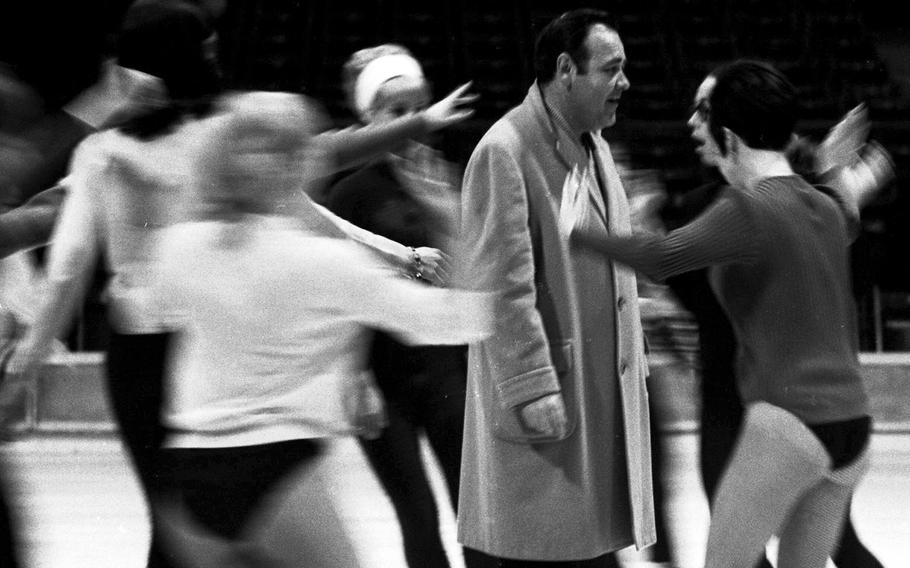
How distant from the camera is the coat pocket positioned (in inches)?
113

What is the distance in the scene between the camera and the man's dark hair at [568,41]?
3.00 metres

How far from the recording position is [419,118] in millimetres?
3400

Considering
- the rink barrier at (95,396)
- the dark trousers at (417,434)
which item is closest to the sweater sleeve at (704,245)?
the dark trousers at (417,434)

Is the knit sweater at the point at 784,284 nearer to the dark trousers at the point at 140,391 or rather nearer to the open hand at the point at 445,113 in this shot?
the open hand at the point at 445,113

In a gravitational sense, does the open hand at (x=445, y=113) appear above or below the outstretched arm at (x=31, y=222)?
above

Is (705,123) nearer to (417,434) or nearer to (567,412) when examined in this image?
(567,412)

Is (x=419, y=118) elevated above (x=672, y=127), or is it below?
above

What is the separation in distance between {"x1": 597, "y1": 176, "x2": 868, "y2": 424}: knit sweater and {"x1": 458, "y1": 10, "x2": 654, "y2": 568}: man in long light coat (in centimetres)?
29

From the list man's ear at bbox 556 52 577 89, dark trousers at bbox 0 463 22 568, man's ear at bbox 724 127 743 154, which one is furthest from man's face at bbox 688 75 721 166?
dark trousers at bbox 0 463 22 568

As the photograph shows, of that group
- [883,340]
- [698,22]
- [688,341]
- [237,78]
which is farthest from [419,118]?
[698,22]

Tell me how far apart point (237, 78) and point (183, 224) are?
464 inches

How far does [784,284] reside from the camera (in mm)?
2596

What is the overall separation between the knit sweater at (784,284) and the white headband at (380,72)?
1520 millimetres

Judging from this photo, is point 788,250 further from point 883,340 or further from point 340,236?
point 883,340
